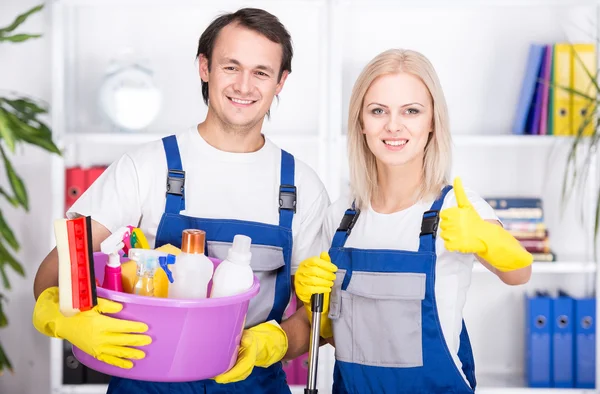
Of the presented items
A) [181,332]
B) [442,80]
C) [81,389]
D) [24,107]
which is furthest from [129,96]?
[181,332]

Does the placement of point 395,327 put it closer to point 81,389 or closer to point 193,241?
point 193,241

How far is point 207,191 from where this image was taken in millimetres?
1852

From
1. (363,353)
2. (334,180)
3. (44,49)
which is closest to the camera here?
(363,353)

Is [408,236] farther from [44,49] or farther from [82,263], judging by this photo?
[44,49]

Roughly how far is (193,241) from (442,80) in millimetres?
2192

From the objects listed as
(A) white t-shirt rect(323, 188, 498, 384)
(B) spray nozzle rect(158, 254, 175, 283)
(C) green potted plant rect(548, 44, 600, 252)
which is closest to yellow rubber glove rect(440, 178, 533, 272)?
(A) white t-shirt rect(323, 188, 498, 384)

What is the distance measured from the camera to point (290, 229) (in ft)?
6.08

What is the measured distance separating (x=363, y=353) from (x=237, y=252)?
0.41 m

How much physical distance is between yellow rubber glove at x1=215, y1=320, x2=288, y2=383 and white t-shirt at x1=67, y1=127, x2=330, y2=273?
0.76 feet

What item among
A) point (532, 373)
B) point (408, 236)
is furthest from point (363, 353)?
point (532, 373)

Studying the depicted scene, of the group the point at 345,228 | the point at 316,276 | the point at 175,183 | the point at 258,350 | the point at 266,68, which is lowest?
the point at 258,350

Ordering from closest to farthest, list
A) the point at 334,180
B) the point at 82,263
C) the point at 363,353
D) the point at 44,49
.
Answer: the point at 82,263, the point at 363,353, the point at 334,180, the point at 44,49

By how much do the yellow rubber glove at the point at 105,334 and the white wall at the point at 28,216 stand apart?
207 cm

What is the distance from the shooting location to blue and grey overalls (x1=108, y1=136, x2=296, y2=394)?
1.79m
